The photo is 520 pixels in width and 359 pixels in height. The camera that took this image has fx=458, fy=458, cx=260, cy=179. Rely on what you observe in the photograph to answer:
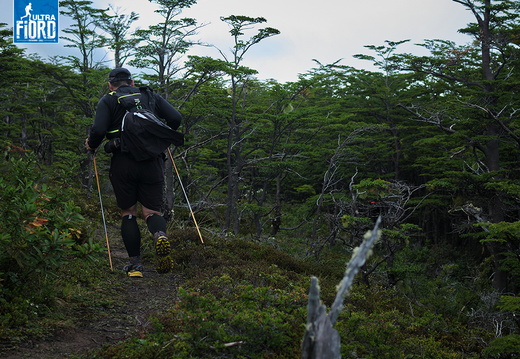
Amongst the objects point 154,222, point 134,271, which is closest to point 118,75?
point 154,222

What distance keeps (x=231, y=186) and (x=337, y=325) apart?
11630mm

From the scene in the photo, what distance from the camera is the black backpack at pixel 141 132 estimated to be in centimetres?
513

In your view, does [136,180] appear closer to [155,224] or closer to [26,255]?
[155,224]

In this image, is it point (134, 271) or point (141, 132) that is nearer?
point (141, 132)

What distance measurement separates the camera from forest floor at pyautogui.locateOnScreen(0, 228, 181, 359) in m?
3.25

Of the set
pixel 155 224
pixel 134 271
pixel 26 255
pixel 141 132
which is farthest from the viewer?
pixel 134 271

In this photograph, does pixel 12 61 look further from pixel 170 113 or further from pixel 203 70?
pixel 170 113

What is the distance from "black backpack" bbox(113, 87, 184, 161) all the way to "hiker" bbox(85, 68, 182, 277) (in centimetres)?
11

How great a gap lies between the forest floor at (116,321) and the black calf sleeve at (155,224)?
686 mm

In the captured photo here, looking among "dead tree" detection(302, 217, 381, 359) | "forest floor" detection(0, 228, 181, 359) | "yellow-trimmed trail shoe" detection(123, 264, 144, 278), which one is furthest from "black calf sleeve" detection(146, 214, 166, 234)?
"dead tree" detection(302, 217, 381, 359)

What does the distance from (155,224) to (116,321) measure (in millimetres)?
1569

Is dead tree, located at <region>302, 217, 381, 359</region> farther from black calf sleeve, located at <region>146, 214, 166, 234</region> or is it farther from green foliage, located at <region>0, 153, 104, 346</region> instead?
black calf sleeve, located at <region>146, 214, 166, 234</region>

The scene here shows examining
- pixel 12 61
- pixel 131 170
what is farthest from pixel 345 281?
pixel 12 61

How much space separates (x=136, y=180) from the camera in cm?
549
